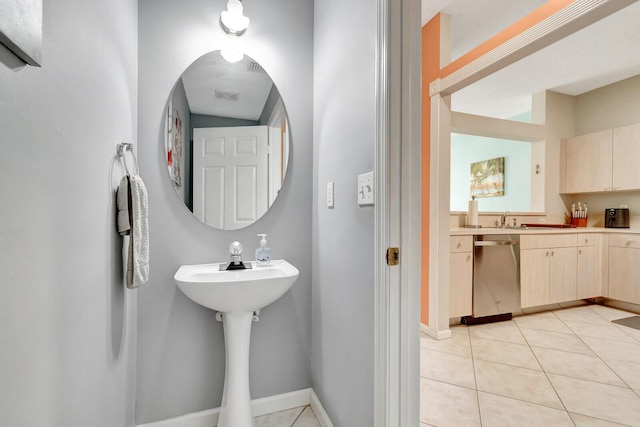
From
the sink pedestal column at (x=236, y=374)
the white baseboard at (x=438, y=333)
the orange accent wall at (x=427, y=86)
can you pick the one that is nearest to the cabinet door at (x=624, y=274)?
the white baseboard at (x=438, y=333)

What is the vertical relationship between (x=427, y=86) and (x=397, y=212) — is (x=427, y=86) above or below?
above

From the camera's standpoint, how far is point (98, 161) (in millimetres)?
936

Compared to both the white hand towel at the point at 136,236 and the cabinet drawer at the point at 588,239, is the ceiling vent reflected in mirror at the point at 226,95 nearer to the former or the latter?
the white hand towel at the point at 136,236

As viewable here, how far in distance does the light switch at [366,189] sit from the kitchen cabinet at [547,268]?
260cm

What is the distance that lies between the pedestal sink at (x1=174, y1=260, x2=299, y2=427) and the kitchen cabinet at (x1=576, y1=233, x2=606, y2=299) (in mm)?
3614

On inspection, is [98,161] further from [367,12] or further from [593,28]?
[593,28]

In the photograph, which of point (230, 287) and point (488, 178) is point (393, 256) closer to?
point (230, 287)

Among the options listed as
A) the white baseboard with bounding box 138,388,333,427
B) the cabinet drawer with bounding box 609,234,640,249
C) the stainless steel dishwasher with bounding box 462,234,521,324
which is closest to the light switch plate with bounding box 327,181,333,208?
the white baseboard with bounding box 138,388,333,427

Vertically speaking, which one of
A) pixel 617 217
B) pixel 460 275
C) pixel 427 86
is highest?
pixel 427 86

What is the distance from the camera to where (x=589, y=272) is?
10.8ft

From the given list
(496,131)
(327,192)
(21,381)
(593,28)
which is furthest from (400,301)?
(593,28)

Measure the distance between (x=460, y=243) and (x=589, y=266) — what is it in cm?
196

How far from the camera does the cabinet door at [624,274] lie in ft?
10.0

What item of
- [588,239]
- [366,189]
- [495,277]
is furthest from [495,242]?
[366,189]
